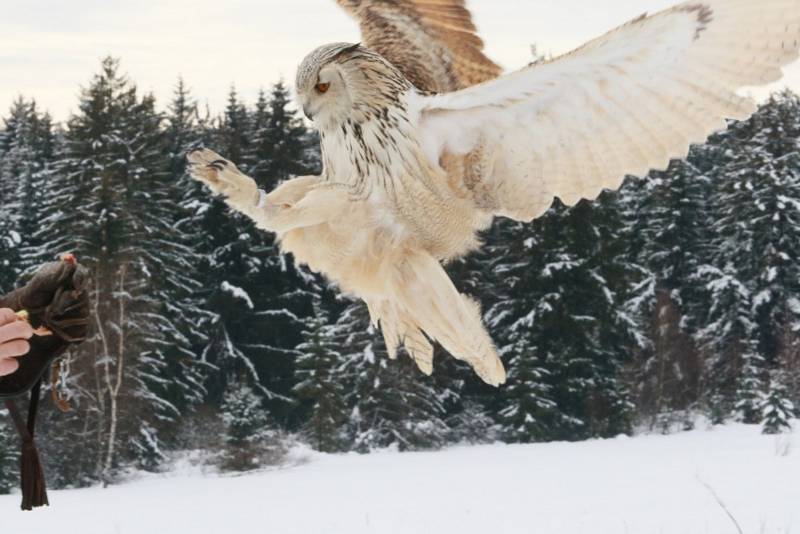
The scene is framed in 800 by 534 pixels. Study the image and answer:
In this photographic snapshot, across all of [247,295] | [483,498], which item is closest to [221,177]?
[483,498]

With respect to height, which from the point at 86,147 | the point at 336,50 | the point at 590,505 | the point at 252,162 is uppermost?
the point at 86,147

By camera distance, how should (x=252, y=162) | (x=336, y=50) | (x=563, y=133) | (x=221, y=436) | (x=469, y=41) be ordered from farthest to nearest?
(x=221, y=436) < (x=252, y=162) < (x=469, y=41) < (x=563, y=133) < (x=336, y=50)

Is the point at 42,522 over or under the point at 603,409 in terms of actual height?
under

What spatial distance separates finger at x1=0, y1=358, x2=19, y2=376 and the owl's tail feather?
663 millimetres

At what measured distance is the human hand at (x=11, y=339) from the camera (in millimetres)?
1992

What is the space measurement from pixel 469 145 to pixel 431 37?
65cm

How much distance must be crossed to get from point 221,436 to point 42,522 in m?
13.7

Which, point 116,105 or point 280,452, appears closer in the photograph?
point 116,105

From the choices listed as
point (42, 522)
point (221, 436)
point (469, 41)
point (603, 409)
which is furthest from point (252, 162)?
point (469, 41)

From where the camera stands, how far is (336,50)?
5.79 ft

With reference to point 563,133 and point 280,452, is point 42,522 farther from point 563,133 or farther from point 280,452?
point 563,133

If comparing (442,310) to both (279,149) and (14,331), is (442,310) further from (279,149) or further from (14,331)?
(279,149)

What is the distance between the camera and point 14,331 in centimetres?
199

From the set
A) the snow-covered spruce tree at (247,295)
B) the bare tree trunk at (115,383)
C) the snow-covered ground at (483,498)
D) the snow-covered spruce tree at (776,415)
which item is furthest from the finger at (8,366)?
the snow-covered spruce tree at (776,415)
